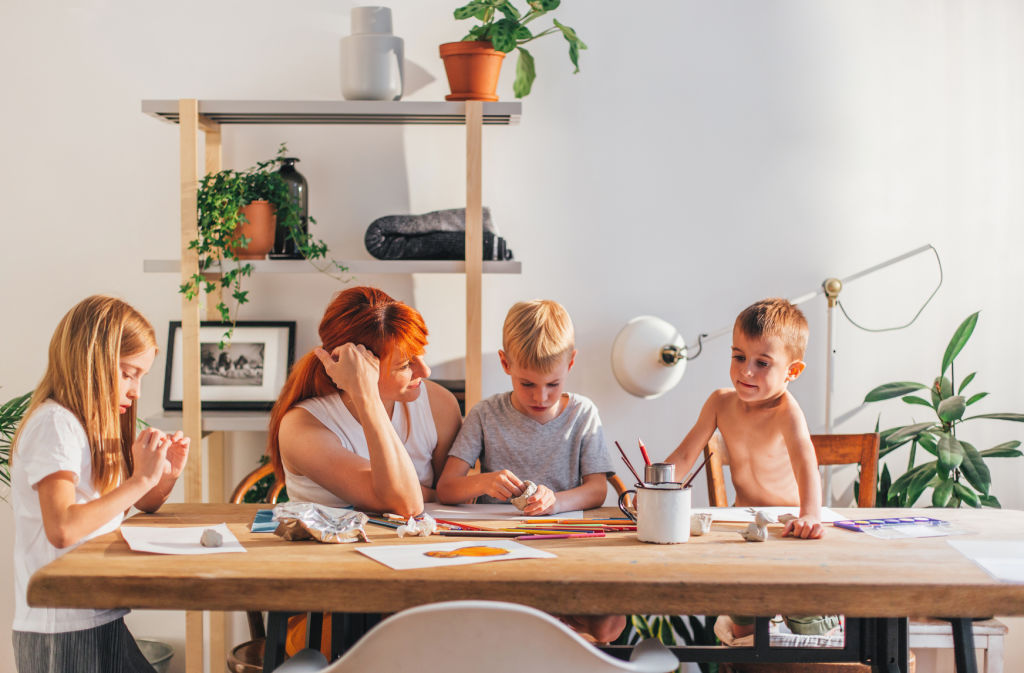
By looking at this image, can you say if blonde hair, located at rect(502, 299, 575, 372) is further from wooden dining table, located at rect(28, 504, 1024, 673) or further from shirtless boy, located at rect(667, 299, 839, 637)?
wooden dining table, located at rect(28, 504, 1024, 673)

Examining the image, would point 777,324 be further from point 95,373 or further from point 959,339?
point 95,373

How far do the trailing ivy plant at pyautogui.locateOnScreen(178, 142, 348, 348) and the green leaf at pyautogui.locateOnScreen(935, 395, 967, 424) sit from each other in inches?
71.2

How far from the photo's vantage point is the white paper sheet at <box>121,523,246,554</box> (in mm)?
1503

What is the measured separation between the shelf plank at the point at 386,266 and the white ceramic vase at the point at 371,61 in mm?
494

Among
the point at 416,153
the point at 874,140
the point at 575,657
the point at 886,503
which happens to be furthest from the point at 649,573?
the point at 874,140

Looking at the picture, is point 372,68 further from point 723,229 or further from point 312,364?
point 723,229

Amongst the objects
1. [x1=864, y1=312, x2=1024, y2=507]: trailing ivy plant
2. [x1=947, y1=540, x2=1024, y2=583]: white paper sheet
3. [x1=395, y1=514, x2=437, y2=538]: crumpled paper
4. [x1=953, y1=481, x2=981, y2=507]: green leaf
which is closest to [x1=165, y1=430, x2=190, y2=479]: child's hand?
[x1=395, y1=514, x2=437, y2=538]: crumpled paper

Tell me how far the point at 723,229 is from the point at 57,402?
6.92ft

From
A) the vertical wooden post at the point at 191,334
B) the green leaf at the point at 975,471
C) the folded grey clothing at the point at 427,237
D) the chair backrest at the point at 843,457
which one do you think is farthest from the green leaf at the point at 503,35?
the green leaf at the point at 975,471

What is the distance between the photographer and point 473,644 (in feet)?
3.59

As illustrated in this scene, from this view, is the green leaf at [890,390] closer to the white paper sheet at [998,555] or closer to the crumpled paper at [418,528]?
the white paper sheet at [998,555]

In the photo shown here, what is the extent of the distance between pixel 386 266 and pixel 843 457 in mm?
1350

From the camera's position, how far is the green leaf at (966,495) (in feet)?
8.62

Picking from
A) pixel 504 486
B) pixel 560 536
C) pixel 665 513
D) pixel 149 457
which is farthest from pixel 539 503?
pixel 149 457
